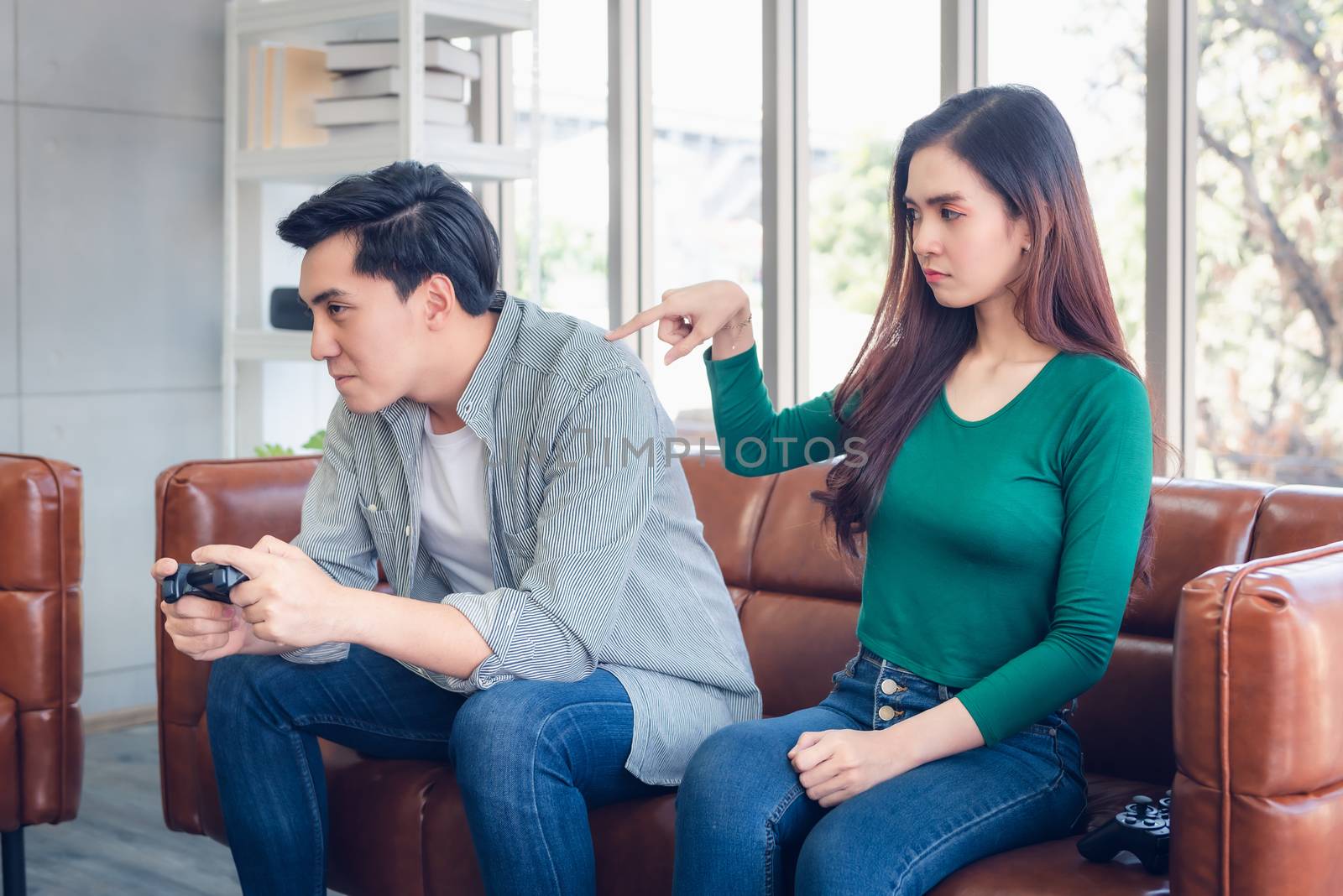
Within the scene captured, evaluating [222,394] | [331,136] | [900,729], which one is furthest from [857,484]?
[222,394]

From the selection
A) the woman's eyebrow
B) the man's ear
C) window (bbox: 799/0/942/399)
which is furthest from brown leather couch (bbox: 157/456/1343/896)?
window (bbox: 799/0/942/399)

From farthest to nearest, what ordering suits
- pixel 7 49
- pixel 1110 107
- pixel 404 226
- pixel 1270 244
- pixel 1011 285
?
pixel 7 49 < pixel 1110 107 < pixel 1270 244 < pixel 404 226 < pixel 1011 285

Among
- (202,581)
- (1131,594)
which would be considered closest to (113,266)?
(202,581)

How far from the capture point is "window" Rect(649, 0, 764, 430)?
3.30m

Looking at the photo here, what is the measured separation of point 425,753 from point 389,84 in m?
1.85

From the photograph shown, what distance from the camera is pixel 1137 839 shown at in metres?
1.30

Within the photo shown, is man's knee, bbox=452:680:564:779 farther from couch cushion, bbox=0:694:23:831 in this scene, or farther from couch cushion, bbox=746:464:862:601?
couch cushion, bbox=0:694:23:831

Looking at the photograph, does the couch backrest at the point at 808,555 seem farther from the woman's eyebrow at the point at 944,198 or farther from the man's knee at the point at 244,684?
the woman's eyebrow at the point at 944,198

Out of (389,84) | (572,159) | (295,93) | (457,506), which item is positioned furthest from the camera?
(572,159)

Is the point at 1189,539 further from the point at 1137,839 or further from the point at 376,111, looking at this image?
the point at 376,111

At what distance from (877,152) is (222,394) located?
1.87 meters

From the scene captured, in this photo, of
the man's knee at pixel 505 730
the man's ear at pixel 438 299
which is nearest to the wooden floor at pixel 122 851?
the man's knee at pixel 505 730

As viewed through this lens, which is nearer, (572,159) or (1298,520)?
(1298,520)

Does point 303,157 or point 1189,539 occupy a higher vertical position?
point 303,157
